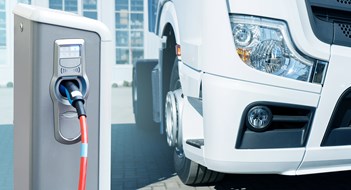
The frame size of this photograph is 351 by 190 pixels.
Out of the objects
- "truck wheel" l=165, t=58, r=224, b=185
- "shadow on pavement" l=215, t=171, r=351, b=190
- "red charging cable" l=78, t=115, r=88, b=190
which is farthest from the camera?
"shadow on pavement" l=215, t=171, r=351, b=190

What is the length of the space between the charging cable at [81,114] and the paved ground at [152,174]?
219 centimetres

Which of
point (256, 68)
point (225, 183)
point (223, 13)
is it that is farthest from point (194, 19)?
point (225, 183)

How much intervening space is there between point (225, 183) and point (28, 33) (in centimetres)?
263

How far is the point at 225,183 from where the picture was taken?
4.23m

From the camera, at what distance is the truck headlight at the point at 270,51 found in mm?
2717

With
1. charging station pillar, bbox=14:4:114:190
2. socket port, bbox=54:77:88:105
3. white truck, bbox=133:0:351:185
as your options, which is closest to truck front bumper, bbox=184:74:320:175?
white truck, bbox=133:0:351:185

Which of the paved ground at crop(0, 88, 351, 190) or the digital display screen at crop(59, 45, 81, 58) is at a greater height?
the digital display screen at crop(59, 45, 81, 58)

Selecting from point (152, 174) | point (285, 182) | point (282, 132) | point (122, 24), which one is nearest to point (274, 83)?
point (282, 132)

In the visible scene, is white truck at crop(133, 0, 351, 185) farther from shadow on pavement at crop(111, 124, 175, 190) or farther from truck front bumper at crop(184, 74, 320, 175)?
shadow on pavement at crop(111, 124, 175, 190)

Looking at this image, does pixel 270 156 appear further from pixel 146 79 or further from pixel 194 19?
pixel 146 79

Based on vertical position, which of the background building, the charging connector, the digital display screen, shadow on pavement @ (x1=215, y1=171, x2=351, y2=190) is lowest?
shadow on pavement @ (x1=215, y1=171, x2=351, y2=190)

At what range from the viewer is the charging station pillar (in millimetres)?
1946

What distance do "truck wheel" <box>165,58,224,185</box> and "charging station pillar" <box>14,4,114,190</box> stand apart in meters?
1.39

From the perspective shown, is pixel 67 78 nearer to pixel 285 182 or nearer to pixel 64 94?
pixel 64 94
